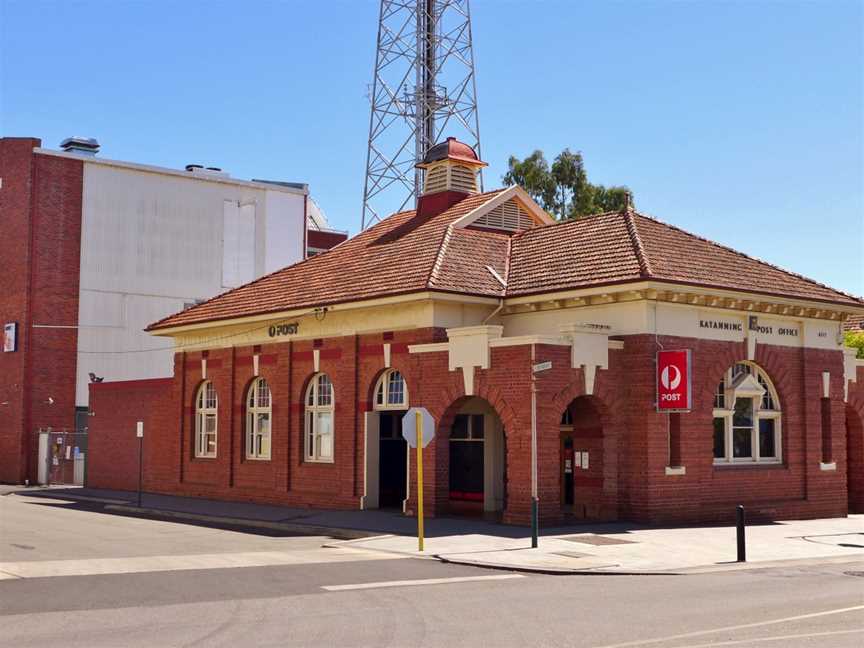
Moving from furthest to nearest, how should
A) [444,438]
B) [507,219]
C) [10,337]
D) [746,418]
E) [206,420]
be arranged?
[10,337]
[206,420]
[507,219]
[746,418]
[444,438]

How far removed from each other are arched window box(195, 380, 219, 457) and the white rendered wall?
38.0 feet

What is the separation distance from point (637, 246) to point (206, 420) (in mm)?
15966

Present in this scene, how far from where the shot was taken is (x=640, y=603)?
44.6 ft

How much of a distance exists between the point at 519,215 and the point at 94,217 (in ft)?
77.2

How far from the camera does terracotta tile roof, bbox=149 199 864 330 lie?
26562mm

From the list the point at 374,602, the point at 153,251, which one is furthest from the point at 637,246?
the point at 153,251

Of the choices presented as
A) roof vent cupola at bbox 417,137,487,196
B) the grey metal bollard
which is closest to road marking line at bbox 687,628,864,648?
the grey metal bollard

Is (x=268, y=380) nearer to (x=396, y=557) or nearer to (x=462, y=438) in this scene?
(x=462, y=438)

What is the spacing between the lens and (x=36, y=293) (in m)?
46.5

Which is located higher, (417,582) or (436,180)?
(436,180)

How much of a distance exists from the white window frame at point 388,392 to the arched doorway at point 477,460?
154 centimetres

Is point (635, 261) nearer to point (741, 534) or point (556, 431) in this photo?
point (556, 431)

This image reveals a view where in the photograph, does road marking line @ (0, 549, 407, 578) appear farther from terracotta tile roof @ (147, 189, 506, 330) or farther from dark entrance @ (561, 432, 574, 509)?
terracotta tile roof @ (147, 189, 506, 330)

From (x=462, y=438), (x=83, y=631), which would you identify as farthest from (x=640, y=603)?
(x=462, y=438)
